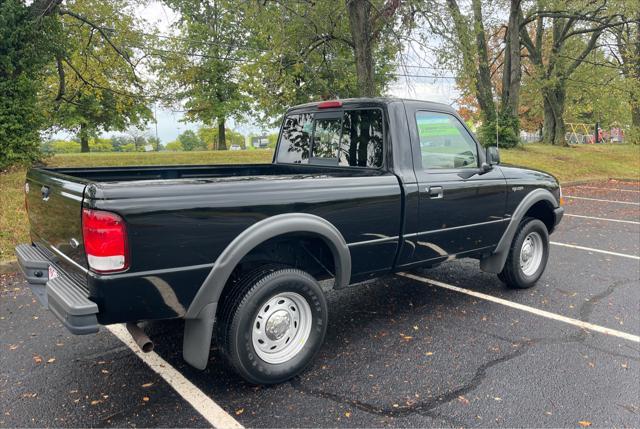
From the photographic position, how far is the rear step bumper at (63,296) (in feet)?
8.13

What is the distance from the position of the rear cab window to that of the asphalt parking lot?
144 cm

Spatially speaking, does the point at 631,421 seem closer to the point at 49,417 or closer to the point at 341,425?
the point at 341,425

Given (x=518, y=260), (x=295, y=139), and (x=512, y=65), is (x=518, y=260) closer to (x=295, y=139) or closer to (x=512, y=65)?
(x=295, y=139)

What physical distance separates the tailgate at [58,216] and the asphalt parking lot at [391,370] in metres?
0.84

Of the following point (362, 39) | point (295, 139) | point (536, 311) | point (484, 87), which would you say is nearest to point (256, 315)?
point (295, 139)

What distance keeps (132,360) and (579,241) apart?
6845 millimetres

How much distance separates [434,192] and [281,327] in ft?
5.55

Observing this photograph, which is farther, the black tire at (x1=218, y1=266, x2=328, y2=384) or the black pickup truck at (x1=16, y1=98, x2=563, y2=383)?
the black tire at (x1=218, y1=266, x2=328, y2=384)

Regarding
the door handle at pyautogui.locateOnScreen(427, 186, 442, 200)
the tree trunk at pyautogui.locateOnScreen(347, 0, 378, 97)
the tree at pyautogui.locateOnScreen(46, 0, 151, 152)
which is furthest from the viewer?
the tree at pyautogui.locateOnScreen(46, 0, 151, 152)

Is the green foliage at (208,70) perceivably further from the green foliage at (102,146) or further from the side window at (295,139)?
the side window at (295,139)

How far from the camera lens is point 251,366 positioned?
9.91ft

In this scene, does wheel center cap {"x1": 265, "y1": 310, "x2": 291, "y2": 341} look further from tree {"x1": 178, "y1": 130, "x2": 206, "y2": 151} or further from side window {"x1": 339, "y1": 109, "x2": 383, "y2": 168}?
tree {"x1": 178, "y1": 130, "x2": 206, "y2": 151}

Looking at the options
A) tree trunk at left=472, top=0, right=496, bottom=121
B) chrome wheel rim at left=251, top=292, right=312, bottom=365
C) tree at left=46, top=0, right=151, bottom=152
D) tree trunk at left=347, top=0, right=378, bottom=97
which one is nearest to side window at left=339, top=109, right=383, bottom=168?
chrome wheel rim at left=251, top=292, right=312, bottom=365

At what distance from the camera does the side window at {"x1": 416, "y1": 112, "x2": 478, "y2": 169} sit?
4078 millimetres
